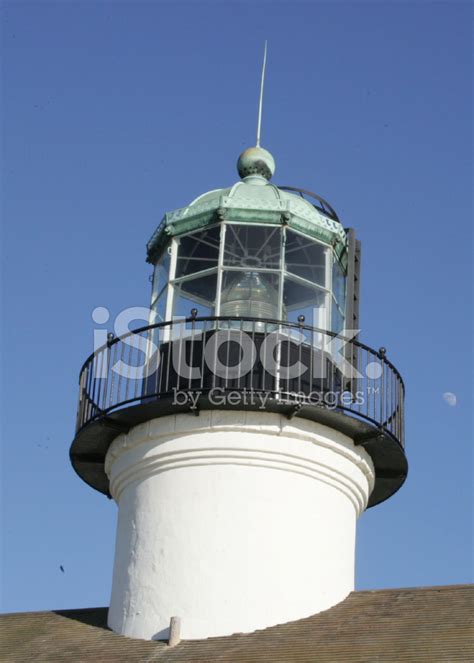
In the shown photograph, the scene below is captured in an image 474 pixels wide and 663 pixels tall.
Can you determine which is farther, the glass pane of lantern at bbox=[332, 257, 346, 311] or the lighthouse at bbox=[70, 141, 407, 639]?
the glass pane of lantern at bbox=[332, 257, 346, 311]

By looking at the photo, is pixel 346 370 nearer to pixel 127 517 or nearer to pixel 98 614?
pixel 127 517

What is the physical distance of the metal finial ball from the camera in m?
16.4

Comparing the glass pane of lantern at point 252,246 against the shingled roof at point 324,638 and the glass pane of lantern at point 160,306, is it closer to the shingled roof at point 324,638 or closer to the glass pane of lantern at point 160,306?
the glass pane of lantern at point 160,306

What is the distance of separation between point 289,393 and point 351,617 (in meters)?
2.49

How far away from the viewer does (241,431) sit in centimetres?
1403

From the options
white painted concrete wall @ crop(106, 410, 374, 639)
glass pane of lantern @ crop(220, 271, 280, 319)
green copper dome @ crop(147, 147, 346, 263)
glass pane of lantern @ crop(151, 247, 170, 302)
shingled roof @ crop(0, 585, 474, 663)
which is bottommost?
shingled roof @ crop(0, 585, 474, 663)

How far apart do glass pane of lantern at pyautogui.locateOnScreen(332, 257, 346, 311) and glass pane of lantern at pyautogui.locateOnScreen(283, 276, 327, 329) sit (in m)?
0.32

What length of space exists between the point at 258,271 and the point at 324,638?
178 inches

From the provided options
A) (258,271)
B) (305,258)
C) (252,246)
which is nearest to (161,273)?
(252,246)

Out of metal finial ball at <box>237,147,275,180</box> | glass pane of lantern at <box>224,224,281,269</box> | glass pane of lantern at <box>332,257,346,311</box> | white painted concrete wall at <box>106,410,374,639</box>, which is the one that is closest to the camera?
white painted concrete wall at <box>106,410,374,639</box>

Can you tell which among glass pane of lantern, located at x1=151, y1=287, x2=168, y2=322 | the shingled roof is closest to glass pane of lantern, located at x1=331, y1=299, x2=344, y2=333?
glass pane of lantern, located at x1=151, y1=287, x2=168, y2=322

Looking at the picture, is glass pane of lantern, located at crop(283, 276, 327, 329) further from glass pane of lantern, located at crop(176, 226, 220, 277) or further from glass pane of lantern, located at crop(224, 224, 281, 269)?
glass pane of lantern, located at crop(176, 226, 220, 277)

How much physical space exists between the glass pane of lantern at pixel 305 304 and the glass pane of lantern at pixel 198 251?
992mm

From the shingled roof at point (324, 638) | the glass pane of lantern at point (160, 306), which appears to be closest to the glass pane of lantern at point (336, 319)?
the glass pane of lantern at point (160, 306)
